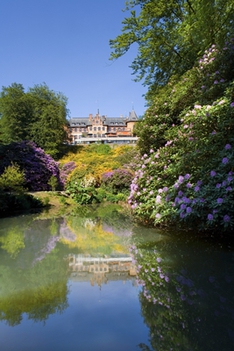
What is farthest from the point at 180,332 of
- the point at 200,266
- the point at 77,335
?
the point at 200,266

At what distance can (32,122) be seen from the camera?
31.8 metres

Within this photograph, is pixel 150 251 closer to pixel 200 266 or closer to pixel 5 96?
pixel 200 266

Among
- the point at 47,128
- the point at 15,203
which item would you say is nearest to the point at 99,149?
the point at 47,128

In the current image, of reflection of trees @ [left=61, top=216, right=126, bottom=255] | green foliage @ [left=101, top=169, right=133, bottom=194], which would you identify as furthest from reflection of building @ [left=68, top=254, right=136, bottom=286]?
green foliage @ [left=101, top=169, right=133, bottom=194]

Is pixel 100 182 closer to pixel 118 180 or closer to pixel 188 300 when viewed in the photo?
pixel 118 180

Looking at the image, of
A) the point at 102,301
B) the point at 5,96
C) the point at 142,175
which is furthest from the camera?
the point at 5,96

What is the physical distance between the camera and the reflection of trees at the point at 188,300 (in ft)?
7.29

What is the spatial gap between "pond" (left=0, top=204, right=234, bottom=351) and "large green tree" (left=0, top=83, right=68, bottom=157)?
2560cm

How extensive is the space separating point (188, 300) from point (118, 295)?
2.57ft

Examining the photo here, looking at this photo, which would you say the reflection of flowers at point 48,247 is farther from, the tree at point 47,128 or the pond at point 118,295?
the tree at point 47,128

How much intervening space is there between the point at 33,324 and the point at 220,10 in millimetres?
7824

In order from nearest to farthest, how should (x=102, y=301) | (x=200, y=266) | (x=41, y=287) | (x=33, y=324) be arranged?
1. (x=33, y=324)
2. (x=102, y=301)
3. (x=41, y=287)
4. (x=200, y=266)

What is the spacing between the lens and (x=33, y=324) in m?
2.54

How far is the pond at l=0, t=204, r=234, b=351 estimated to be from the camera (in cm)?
227
